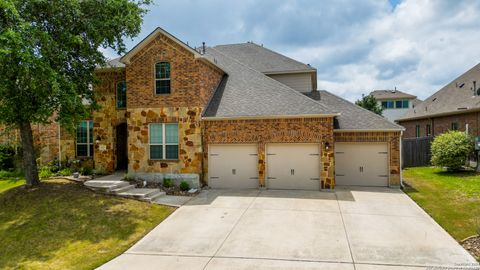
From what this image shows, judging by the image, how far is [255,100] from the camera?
48.1ft

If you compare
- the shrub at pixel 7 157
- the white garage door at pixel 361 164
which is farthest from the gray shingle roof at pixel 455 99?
the shrub at pixel 7 157

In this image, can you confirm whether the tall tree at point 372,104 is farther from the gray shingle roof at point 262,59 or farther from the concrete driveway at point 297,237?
the concrete driveway at point 297,237

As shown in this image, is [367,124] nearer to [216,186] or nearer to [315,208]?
[315,208]

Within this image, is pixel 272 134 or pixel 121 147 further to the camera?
pixel 121 147

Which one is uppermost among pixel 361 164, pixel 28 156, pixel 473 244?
pixel 28 156

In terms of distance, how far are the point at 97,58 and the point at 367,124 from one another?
39.7 feet

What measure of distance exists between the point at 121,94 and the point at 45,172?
5.15m

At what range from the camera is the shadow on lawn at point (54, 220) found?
27.3ft

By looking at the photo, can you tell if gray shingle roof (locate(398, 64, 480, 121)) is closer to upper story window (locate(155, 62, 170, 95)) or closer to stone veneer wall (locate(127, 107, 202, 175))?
stone veneer wall (locate(127, 107, 202, 175))

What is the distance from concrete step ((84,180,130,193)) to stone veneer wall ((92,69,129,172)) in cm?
250

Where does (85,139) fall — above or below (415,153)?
above

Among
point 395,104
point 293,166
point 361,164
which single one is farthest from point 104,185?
point 395,104

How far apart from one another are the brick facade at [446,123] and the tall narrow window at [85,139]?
73.7 ft

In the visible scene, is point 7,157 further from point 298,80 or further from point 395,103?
point 395,103
